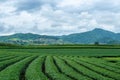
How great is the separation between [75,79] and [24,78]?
458 centimetres

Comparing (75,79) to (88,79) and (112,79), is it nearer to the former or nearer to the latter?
(88,79)

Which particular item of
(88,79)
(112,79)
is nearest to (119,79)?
(112,79)

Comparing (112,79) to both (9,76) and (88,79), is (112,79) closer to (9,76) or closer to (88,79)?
(88,79)

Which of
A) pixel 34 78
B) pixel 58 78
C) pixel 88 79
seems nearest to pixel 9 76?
pixel 34 78

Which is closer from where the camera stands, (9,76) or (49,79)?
(49,79)

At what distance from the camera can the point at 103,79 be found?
2648 cm

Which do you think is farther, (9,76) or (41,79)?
(9,76)

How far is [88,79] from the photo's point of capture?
2617 centimetres

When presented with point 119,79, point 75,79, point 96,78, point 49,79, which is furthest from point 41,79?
point 119,79

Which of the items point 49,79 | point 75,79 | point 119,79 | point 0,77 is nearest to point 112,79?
point 119,79

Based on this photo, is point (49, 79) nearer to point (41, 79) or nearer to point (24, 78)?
point (41, 79)

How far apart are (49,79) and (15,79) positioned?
9.57 ft

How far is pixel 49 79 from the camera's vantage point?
26281mm

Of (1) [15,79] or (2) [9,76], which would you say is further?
(2) [9,76]
